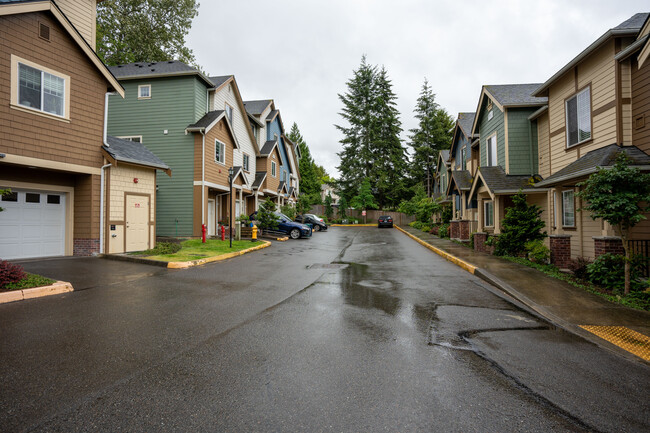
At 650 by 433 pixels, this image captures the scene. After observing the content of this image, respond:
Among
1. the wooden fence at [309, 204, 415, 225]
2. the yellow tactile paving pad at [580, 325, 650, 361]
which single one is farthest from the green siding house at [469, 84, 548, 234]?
the wooden fence at [309, 204, 415, 225]

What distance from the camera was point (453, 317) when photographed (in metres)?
5.82

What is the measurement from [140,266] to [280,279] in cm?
511

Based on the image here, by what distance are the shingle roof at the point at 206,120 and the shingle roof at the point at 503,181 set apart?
15.0 meters

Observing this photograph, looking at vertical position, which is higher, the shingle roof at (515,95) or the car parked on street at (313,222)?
the shingle roof at (515,95)

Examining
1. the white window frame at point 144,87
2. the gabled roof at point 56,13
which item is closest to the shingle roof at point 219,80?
the white window frame at point 144,87

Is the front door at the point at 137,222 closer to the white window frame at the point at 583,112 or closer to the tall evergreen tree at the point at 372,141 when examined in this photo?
the white window frame at the point at 583,112

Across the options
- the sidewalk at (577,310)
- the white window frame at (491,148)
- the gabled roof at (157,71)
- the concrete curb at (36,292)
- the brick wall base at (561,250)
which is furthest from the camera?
the gabled roof at (157,71)

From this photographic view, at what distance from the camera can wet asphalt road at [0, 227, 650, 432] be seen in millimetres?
2830

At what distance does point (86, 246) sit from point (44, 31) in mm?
7343

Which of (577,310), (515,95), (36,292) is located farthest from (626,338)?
(515,95)

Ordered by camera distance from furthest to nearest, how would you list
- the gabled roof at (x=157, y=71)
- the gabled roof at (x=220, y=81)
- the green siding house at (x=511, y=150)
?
the gabled roof at (x=220, y=81) < the gabled roof at (x=157, y=71) < the green siding house at (x=511, y=150)

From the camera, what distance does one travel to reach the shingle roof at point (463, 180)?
2104cm

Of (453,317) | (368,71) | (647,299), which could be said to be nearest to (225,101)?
(453,317)

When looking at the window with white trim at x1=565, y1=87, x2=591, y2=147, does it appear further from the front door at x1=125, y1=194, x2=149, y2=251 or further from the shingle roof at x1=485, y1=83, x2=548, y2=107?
the front door at x1=125, y1=194, x2=149, y2=251
